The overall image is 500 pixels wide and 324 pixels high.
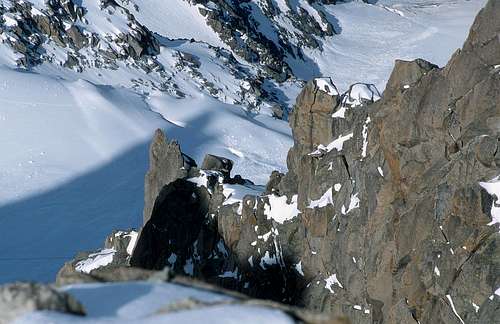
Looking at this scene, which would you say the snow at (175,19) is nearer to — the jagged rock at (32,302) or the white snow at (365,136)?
the white snow at (365,136)

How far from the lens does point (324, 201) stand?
29.6 meters

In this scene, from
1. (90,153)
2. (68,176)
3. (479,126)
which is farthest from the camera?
(90,153)

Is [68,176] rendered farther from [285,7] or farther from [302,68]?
[285,7]

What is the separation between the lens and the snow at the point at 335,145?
1203 inches

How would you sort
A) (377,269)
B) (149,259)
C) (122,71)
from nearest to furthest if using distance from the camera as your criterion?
(377,269)
(149,259)
(122,71)

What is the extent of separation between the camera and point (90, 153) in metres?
65.1

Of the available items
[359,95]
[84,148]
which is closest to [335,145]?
[359,95]

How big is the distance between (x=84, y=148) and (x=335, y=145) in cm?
3795

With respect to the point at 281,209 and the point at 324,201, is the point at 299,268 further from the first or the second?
the point at 281,209

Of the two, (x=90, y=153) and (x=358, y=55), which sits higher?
(x=358, y=55)

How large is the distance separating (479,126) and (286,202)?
36.0 ft

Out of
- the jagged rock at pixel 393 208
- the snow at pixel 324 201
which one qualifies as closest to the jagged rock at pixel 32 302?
the jagged rock at pixel 393 208

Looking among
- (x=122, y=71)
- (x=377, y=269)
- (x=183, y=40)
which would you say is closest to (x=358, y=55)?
(x=183, y=40)

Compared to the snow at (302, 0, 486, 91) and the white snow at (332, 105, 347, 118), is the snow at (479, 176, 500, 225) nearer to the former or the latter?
the white snow at (332, 105, 347, 118)
